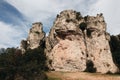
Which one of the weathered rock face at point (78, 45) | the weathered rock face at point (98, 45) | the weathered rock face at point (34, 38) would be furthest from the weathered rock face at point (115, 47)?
the weathered rock face at point (34, 38)

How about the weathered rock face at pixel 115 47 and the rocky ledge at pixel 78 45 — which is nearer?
the rocky ledge at pixel 78 45

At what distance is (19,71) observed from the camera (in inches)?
2402

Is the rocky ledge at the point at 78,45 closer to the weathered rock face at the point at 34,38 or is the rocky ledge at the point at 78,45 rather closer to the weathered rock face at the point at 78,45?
the weathered rock face at the point at 78,45

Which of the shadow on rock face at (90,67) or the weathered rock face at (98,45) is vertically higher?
the weathered rock face at (98,45)

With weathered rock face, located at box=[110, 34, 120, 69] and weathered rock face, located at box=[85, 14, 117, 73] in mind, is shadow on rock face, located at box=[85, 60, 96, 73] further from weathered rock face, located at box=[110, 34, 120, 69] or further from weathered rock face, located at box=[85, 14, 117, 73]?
weathered rock face, located at box=[110, 34, 120, 69]

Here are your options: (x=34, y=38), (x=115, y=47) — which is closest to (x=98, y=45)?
(x=115, y=47)

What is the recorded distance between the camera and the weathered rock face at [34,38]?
318 ft

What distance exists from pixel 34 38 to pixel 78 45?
23.2 metres

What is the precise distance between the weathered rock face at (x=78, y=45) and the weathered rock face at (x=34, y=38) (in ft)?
35.0

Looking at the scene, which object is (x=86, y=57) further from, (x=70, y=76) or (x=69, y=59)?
(x=70, y=76)

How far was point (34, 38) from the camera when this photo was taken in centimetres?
9781

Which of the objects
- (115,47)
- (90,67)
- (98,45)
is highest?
(115,47)

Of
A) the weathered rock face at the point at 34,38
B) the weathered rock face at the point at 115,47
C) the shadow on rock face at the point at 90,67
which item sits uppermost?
the weathered rock face at the point at 34,38

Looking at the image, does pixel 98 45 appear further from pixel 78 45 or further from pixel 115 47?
pixel 115 47
